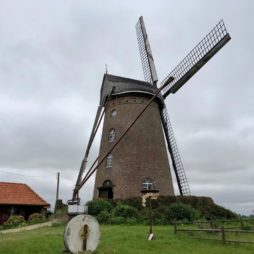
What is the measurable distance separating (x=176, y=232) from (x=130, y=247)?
432 centimetres

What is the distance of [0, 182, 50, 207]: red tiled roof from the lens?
2895 cm

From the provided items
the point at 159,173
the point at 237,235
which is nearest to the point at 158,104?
the point at 159,173

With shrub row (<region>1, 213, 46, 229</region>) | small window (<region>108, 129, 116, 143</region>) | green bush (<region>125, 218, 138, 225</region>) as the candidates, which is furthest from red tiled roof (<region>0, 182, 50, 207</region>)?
green bush (<region>125, 218, 138, 225</region>)

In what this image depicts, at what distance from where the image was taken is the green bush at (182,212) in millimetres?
22891

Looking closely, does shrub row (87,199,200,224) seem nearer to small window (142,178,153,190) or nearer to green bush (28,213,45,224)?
small window (142,178,153,190)

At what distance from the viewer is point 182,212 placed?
2294cm

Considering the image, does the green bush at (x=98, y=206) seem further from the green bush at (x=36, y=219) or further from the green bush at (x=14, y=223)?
the green bush at (x=14, y=223)

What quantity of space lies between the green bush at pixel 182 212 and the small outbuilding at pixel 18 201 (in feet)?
39.7

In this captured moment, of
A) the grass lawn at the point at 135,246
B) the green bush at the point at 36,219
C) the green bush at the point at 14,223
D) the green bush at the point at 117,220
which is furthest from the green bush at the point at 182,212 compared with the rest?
the green bush at the point at 14,223

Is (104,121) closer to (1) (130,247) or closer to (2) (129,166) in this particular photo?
(2) (129,166)

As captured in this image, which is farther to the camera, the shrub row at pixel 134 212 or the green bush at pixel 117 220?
the shrub row at pixel 134 212

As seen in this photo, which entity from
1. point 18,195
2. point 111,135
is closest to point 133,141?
point 111,135

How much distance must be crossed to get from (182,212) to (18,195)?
1417 centimetres

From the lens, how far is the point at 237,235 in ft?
46.6
